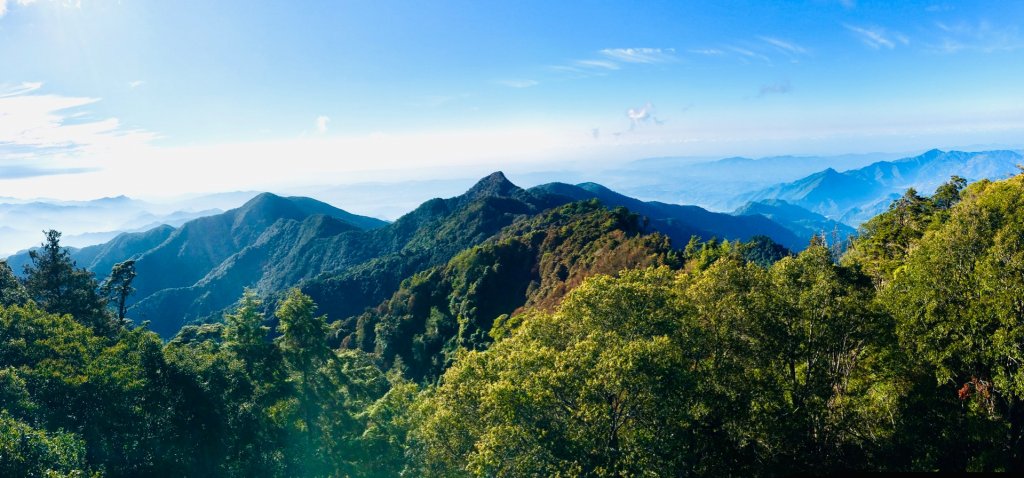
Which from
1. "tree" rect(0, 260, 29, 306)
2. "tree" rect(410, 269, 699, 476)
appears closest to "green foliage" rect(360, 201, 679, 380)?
"tree" rect(0, 260, 29, 306)

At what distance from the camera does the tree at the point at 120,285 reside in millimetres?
58031

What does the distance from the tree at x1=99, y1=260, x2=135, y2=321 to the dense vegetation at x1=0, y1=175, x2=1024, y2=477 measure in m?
32.8

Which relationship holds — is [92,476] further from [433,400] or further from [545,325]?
[545,325]

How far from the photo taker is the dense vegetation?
56.1 feet

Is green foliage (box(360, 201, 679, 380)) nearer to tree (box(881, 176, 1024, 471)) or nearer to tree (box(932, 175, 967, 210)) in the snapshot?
tree (box(932, 175, 967, 210))

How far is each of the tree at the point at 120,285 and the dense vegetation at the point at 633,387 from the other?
108 ft

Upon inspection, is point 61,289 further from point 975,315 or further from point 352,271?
point 352,271

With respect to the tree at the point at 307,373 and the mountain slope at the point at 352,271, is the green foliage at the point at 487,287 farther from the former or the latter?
the tree at the point at 307,373

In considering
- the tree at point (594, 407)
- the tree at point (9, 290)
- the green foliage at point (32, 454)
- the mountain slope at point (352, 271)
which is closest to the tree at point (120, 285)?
the tree at point (9, 290)

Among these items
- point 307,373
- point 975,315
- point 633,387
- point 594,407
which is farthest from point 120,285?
point 975,315

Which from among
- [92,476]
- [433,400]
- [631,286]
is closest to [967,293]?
[631,286]

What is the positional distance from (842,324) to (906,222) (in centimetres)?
3547

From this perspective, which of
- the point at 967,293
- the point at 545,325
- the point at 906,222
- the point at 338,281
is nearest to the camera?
the point at 967,293

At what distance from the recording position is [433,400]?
2439 centimetres
